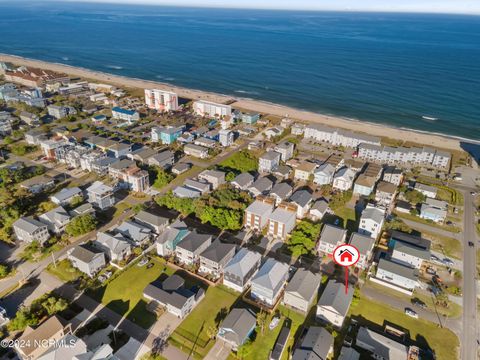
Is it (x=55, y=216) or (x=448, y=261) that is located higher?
(x=55, y=216)

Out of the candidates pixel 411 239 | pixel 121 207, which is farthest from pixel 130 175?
pixel 411 239

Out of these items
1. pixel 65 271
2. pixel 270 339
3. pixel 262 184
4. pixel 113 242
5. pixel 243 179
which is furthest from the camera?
pixel 243 179

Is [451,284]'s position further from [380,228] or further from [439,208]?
[439,208]

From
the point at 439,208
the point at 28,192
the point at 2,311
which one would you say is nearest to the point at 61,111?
the point at 28,192

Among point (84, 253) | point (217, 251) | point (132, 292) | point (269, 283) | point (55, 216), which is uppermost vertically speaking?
point (269, 283)

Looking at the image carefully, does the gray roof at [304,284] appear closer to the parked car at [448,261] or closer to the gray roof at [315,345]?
the gray roof at [315,345]

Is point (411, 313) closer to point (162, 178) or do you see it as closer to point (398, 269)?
point (398, 269)

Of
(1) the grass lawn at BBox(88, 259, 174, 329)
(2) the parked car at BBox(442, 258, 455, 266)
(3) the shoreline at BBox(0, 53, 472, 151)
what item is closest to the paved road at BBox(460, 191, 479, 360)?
(2) the parked car at BBox(442, 258, 455, 266)
